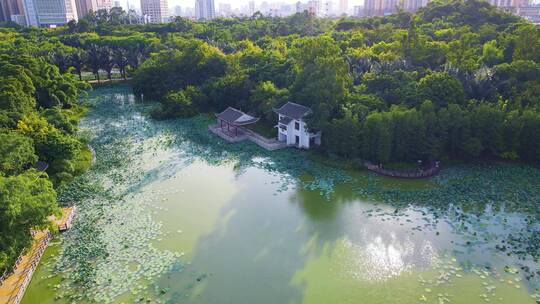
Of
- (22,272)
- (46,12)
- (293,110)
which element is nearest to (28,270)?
(22,272)

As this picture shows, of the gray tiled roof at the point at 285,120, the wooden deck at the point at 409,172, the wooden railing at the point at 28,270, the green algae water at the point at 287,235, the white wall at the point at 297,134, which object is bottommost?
the green algae water at the point at 287,235

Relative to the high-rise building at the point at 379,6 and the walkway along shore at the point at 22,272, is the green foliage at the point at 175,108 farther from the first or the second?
the high-rise building at the point at 379,6

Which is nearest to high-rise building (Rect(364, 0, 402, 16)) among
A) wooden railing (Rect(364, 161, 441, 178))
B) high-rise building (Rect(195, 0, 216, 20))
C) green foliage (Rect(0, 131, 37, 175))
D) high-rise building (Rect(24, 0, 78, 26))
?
high-rise building (Rect(24, 0, 78, 26))

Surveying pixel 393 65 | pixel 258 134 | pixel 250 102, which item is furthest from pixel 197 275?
pixel 393 65

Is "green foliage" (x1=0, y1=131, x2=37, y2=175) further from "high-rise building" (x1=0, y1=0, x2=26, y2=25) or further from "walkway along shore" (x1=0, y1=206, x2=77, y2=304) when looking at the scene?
"high-rise building" (x1=0, y1=0, x2=26, y2=25)

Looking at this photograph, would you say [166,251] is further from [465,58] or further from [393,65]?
[465,58]

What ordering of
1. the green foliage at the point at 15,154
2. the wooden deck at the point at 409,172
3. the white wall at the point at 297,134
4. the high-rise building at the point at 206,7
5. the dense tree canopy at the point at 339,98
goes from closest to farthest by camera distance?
the green foliage at the point at 15,154 → the dense tree canopy at the point at 339,98 → the wooden deck at the point at 409,172 → the white wall at the point at 297,134 → the high-rise building at the point at 206,7

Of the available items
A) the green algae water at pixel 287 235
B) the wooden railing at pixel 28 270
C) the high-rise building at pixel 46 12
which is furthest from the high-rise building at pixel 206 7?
the wooden railing at pixel 28 270
